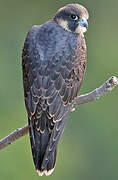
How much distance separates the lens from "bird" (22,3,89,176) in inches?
289

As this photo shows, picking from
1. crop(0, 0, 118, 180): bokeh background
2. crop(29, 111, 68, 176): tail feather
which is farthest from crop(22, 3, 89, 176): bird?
crop(0, 0, 118, 180): bokeh background

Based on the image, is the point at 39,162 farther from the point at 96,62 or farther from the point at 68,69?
the point at 96,62

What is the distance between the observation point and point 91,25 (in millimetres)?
11062

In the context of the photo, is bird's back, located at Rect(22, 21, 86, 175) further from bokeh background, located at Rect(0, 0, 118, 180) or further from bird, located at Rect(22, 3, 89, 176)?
bokeh background, located at Rect(0, 0, 118, 180)

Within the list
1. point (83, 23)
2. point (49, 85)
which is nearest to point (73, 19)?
point (83, 23)

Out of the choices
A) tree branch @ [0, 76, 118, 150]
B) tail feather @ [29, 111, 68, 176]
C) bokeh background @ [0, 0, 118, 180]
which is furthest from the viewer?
bokeh background @ [0, 0, 118, 180]

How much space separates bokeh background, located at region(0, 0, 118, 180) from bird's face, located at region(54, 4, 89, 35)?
7.60 ft

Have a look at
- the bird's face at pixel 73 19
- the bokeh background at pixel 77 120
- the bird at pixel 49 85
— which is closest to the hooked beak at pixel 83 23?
the bird's face at pixel 73 19

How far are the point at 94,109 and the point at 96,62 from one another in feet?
1.84

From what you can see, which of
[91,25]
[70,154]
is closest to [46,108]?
[70,154]

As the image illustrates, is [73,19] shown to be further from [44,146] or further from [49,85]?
[44,146]

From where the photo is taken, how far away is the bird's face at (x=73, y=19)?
308 inches

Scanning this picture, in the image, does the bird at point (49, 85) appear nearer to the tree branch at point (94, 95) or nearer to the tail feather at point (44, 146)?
the tail feather at point (44, 146)

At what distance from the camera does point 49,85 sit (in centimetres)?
742
